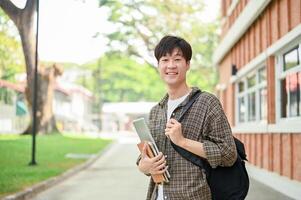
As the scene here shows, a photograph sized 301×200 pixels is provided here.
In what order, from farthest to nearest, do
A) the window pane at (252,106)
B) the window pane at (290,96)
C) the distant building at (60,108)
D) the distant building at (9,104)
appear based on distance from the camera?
1. the window pane at (252,106)
2. the distant building at (60,108)
3. the window pane at (290,96)
4. the distant building at (9,104)

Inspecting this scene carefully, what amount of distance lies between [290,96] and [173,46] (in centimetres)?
658

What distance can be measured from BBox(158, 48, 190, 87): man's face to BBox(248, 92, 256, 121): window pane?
9.85m

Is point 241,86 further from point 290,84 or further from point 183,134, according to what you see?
point 183,134

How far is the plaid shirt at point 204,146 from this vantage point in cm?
→ 185

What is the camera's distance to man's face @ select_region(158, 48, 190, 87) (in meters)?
1.98

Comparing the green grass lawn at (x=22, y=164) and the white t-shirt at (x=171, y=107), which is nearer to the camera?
the white t-shirt at (x=171, y=107)

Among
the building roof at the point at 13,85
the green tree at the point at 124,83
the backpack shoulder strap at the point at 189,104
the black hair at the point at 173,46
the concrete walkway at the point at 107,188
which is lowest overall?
the concrete walkway at the point at 107,188

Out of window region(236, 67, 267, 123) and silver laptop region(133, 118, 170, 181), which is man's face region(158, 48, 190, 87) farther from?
window region(236, 67, 267, 123)

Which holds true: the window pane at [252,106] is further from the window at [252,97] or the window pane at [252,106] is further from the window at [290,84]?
the window at [290,84]

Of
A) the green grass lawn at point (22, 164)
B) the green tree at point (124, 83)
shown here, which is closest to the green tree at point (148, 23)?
the green grass lawn at point (22, 164)

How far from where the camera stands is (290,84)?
813cm

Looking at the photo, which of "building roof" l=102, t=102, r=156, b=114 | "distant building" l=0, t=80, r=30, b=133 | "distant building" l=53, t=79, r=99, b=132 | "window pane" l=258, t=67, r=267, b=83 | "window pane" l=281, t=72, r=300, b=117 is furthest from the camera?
"building roof" l=102, t=102, r=156, b=114

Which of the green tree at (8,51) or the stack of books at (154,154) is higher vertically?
the green tree at (8,51)

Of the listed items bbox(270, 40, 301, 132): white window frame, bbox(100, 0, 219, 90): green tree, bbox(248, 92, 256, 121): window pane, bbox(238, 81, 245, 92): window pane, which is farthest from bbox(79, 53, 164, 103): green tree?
bbox(270, 40, 301, 132): white window frame
